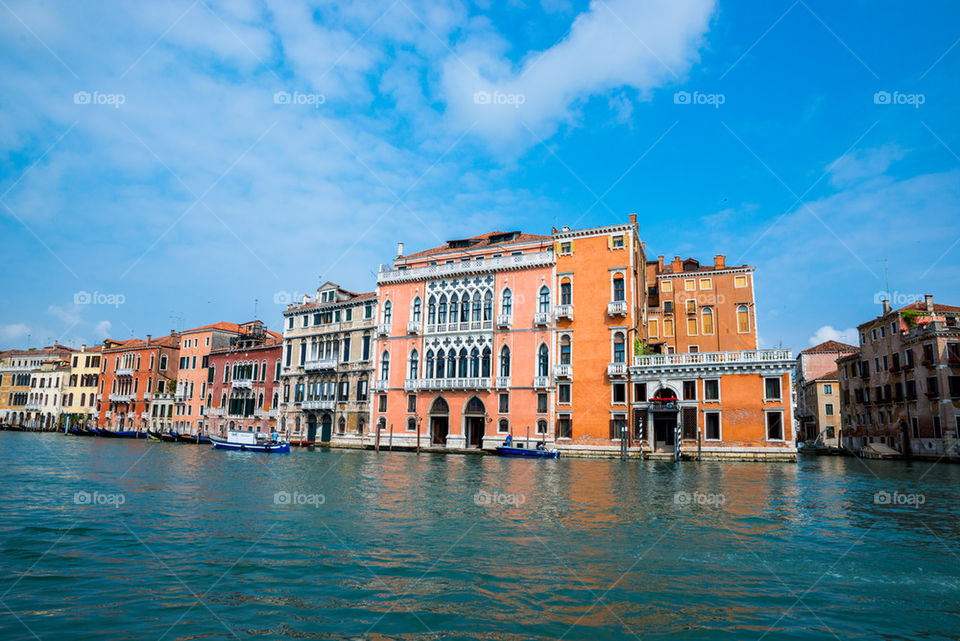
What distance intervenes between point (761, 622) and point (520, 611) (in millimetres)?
2133

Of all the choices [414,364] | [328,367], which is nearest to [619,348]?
[414,364]

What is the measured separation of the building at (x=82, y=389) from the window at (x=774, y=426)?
191ft

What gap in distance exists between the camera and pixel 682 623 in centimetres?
540

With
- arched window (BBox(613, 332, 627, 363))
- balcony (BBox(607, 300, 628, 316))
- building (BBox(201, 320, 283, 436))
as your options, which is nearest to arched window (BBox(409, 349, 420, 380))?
building (BBox(201, 320, 283, 436))

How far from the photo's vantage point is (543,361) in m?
35.3

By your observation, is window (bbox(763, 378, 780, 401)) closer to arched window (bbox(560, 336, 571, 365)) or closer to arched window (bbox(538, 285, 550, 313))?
arched window (bbox(560, 336, 571, 365))

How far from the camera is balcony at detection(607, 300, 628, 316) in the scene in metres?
33.4

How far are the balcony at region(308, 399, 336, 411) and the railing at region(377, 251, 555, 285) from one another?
8610mm

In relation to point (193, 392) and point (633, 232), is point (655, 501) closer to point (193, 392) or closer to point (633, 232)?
point (633, 232)

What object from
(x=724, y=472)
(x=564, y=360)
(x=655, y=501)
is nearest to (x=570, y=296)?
(x=564, y=360)

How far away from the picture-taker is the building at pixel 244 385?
1804 inches

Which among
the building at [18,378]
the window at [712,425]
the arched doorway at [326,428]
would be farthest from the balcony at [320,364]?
the building at [18,378]

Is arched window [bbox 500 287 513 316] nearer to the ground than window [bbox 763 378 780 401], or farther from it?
farther from it

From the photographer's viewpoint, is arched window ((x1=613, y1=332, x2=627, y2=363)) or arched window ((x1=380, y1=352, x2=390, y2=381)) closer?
arched window ((x1=613, y1=332, x2=627, y2=363))
